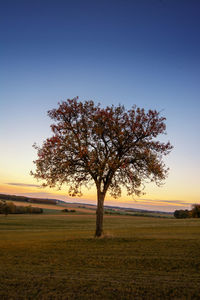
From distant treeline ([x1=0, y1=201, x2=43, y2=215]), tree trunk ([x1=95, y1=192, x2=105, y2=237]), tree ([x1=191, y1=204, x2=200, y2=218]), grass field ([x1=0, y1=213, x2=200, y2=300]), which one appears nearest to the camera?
grass field ([x1=0, y1=213, x2=200, y2=300])

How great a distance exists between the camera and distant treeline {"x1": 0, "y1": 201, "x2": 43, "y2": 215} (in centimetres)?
8162

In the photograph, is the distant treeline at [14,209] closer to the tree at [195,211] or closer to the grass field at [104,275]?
the tree at [195,211]

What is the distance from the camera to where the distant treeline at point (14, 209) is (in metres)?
81.6

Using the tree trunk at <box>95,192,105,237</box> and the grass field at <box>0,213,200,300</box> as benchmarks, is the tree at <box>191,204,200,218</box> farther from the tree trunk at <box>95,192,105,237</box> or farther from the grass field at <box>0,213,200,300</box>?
the grass field at <box>0,213,200,300</box>

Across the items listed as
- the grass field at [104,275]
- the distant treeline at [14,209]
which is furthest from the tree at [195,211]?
the grass field at [104,275]

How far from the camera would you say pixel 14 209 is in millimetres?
87562

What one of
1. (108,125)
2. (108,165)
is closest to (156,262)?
(108,165)

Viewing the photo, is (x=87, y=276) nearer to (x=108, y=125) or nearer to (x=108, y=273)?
(x=108, y=273)

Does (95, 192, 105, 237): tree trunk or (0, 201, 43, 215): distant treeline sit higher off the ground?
(95, 192, 105, 237): tree trunk

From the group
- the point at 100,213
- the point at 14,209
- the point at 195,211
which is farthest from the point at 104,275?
the point at 195,211

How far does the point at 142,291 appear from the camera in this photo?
7887 mm

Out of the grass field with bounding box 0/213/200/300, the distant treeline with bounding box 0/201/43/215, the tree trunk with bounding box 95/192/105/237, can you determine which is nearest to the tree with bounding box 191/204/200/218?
the distant treeline with bounding box 0/201/43/215

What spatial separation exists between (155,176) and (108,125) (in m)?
6.79

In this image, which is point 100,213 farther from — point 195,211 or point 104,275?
point 195,211
